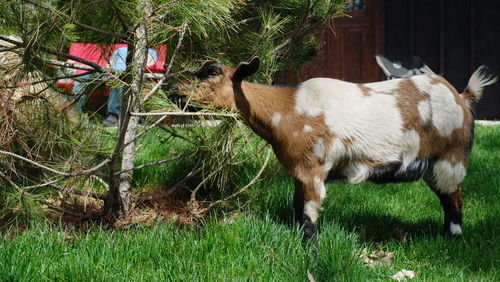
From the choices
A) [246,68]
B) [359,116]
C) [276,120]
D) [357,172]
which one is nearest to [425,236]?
[357,172]

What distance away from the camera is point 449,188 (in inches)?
133

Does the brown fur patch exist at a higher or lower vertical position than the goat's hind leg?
higher

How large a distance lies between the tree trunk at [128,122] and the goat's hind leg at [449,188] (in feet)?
5.64

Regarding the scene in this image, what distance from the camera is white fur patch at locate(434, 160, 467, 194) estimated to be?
3324 millimetres

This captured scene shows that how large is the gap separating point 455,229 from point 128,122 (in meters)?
1.97

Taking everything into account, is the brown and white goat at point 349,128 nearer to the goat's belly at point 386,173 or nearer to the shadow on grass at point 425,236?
the goat's belly at point 386,173

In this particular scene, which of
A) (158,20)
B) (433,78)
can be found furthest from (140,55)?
(433,78)

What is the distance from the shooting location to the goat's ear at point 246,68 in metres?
2.93

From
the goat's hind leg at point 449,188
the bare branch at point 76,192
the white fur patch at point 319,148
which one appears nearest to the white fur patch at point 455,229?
the goat's hind leg at point 449,188

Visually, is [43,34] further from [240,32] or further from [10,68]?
[240,32]

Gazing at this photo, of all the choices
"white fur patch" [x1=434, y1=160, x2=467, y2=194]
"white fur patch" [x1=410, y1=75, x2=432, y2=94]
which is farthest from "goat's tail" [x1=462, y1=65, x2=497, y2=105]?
"white fur patch" [x1=434, y1=160, x2=467, y2=194]

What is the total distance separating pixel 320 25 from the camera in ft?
12.5

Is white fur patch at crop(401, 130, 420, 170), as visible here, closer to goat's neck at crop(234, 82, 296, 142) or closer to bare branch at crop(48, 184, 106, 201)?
goat's neck at crop(234, 82, 296, 142)

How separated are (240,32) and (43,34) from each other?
1.32 meters
